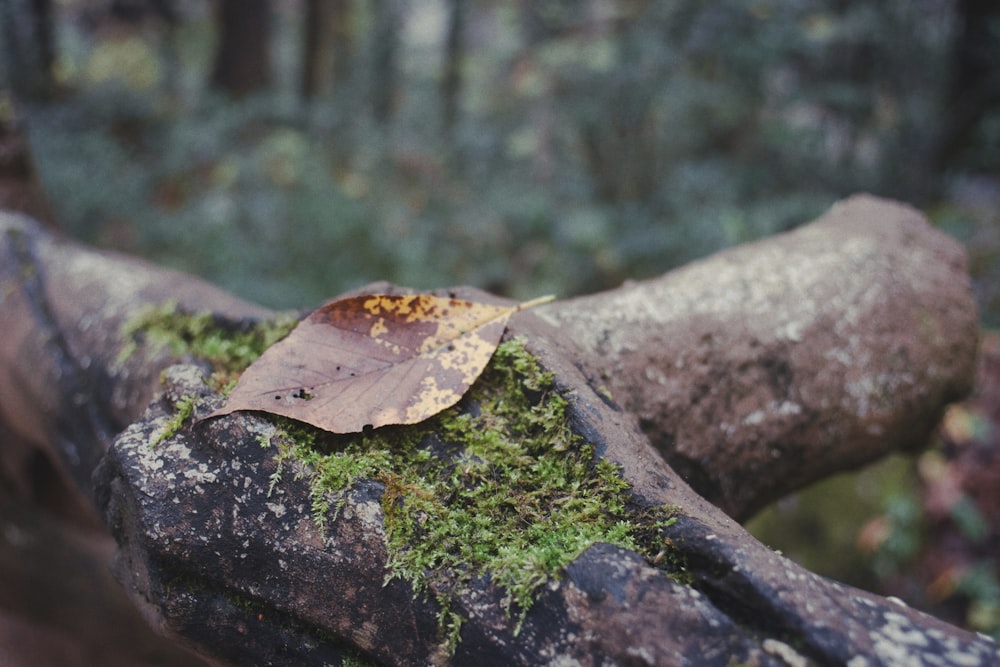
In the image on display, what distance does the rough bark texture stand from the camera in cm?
142

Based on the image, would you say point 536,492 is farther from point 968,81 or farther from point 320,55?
point 320,55

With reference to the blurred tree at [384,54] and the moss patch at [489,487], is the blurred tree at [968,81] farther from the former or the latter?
the moss patch at [489,487]

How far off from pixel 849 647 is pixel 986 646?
0.61ft

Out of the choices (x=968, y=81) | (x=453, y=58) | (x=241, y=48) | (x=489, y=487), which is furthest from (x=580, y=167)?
(x=241, y=48)

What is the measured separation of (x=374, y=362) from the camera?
1102 mm

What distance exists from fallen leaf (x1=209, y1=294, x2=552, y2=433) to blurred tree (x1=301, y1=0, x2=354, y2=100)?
653 centimetres

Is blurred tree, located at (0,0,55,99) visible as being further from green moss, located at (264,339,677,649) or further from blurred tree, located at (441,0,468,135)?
green moss, located at (264,339,677,649)

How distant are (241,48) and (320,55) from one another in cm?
86

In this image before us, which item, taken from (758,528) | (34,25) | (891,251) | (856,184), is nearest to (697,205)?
(856,184)

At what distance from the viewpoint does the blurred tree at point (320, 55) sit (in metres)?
7.66

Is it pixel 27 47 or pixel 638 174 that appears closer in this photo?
pixel 638 174

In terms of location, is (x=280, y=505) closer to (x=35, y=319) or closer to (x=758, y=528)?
(x=35, y=319)

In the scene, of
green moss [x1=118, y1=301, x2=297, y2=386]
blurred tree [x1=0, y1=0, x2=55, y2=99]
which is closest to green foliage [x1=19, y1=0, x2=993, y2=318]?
blurred tree [x1=0, y1=0, x2=55, y2=99]

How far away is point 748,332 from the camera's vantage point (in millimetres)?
1549
